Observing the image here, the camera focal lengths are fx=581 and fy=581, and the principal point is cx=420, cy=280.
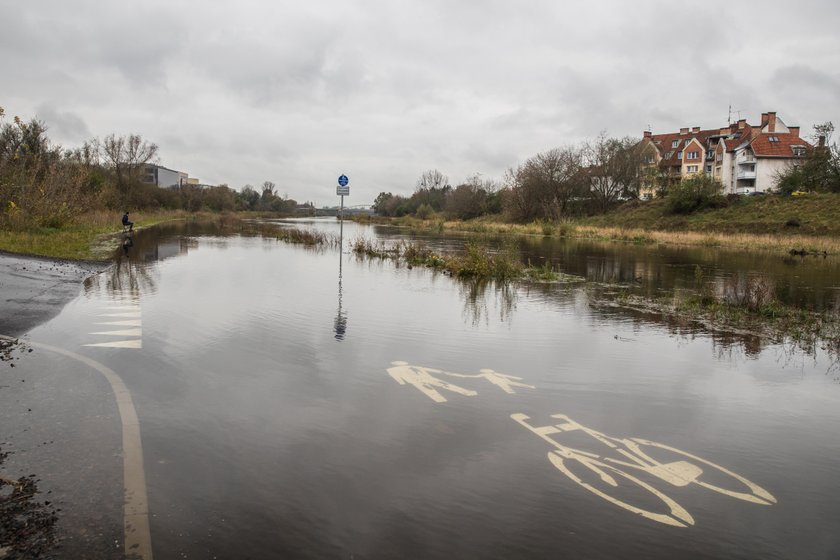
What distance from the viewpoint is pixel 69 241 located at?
83.3 feet

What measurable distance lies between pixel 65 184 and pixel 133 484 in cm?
3134

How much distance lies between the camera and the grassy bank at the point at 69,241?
67.5ft

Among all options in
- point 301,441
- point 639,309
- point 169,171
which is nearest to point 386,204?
Answer: point 169,171

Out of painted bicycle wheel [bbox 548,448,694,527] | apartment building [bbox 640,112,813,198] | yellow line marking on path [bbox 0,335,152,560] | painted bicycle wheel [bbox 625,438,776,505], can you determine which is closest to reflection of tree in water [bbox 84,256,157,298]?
yellow line marking on path [bbox 0,335,152,560]

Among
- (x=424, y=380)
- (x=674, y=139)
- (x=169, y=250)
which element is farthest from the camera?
(x=674, y=139)

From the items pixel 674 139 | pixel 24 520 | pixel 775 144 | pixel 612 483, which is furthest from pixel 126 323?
pixel 674 139

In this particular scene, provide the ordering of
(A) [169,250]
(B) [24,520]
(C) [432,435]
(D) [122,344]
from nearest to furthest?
(B) [24,520] < (C) [432,435] < (D) [122,344] < (A) [169,250]

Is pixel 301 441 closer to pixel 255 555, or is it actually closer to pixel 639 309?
pixel 255 555

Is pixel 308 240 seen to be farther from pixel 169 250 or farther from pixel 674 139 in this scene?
pixel 674 139

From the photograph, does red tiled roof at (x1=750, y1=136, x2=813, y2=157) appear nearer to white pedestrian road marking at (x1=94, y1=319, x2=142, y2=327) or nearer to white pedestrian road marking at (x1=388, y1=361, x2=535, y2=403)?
white pedestrian road marking at (x1=388, y1=361, x2=535, y2=403)

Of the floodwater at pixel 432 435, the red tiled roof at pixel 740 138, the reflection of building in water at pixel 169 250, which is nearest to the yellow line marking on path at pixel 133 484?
the floodwater at pixel 432 435

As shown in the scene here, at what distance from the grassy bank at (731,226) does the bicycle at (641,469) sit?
36863 mm

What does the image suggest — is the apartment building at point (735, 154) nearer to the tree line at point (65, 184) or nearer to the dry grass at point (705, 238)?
the dry grass at point (705, 238)

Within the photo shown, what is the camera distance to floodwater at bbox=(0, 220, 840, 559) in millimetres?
4094
